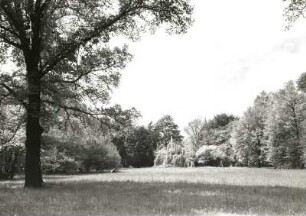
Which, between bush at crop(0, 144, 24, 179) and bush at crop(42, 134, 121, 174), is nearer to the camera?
bush at crop(0, 144, 24, 179)

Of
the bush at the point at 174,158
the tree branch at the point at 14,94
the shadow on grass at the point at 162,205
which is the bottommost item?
the shadow on grass at the point at 162,205

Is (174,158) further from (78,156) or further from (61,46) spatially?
(61,46)

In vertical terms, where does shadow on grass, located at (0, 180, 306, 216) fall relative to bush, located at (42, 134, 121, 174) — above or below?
below

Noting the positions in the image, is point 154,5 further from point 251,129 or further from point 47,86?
point 251,129

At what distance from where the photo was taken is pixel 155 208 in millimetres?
11797

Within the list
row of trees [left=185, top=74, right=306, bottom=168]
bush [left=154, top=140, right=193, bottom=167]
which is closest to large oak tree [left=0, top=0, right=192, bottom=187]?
row of trees [left=185, top=74, right=306, bottom=168]

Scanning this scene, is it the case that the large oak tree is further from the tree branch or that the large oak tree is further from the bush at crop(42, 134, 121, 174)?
the bush at crop(42, 134, 121, 174)

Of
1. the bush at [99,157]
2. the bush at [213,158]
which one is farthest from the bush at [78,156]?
the bush at [213,158]

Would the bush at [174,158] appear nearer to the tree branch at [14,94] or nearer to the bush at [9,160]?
the bush at [9,160]

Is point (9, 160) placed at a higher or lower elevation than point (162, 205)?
higher

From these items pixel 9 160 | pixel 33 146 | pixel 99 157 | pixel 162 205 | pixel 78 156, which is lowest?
pixel 162 205

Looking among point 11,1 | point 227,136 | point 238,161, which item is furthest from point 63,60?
point 227,136

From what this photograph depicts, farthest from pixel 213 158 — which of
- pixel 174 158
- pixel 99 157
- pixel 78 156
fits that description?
pixel 78 156

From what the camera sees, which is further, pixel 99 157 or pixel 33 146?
pixel 99 157
